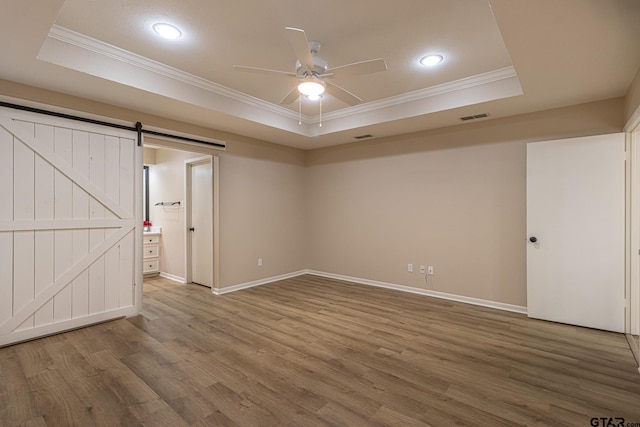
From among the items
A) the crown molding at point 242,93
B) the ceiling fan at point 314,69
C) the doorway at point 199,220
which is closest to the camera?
the ceiling fan at point 314,69

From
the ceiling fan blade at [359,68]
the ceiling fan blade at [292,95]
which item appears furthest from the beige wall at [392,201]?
the ceiling fan blade at [359,68]

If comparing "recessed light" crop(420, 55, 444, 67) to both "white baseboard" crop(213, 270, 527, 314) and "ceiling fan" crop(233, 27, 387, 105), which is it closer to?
"ceiling fan" crop(233, 27, 387, 105)

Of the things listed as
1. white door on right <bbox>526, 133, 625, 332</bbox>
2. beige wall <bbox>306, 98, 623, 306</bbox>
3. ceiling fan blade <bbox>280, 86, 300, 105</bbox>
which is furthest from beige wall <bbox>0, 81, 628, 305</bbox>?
→ ceiling fan blade <bbox>280, 86, 300, 105</bbox>

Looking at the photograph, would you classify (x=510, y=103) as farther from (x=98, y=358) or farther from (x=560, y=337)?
(x=98, y=358)

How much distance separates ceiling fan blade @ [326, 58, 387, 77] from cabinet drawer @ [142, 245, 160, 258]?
529cm

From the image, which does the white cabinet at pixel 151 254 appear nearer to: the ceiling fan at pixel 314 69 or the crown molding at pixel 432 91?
the crown molding at pixel 432 91

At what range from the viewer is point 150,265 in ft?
20.2

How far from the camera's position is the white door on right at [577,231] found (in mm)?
3279

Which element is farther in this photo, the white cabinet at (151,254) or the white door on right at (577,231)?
the white cabinet at (151,254)

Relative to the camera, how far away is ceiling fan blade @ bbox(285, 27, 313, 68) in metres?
2.06

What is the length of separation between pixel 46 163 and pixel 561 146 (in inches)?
223

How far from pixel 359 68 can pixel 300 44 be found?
567 millimetres

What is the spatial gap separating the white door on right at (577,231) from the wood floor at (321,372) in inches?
10.4

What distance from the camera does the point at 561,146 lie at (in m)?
3.55
